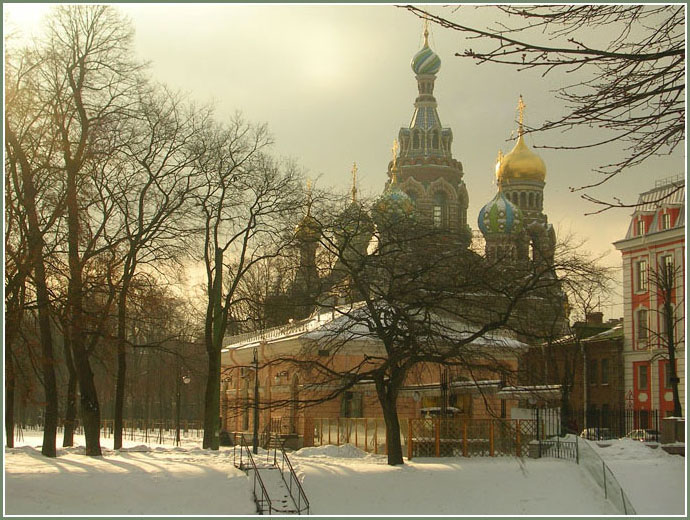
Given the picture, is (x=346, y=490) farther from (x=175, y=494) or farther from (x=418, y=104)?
(x=418, y=104)

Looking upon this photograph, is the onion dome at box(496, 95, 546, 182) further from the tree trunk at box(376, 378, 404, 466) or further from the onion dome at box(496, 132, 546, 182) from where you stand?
the tree trunk at box(376, 378, 404, 466)

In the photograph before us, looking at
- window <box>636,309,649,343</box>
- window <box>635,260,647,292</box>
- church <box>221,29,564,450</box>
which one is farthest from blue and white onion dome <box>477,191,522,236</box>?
window <box>635,260,647,292</box>

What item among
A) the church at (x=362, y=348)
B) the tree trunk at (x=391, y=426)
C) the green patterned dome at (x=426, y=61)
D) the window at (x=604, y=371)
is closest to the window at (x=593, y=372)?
the window at (x=604, y=371)

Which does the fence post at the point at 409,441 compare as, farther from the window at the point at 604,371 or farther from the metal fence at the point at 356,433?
the window at the point at 604,371

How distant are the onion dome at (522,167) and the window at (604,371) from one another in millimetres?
30145

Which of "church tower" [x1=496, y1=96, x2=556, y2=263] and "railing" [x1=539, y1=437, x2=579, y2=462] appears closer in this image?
"railing" [x1=539, y1=437, x2=579, y2=462]

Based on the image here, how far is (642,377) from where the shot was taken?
5691 centimetres

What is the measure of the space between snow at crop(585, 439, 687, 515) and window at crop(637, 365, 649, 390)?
2500cm

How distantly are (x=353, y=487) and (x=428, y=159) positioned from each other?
7343 centimetres

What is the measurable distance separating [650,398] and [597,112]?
4767 cm

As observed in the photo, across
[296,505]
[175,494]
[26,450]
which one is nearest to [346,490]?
[296,505]

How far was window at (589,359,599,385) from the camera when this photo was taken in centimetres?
6131

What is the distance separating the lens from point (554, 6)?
1091cm

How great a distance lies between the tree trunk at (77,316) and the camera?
22.5 metres
